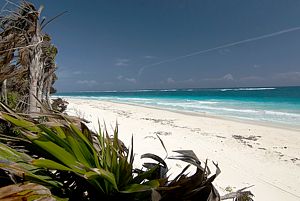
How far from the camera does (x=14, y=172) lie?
1.30 meters

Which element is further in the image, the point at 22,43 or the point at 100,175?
the point at 22,43

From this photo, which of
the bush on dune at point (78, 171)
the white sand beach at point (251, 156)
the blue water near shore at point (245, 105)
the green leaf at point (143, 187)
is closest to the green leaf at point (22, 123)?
the bush on dune at point (78, 171)

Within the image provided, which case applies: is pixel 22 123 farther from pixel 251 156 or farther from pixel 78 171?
pixel 251 156

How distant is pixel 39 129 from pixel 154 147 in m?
6.06

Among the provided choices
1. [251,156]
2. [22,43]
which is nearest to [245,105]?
[251,156]

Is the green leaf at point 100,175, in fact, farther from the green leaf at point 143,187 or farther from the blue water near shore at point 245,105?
the blue water near shore at point 245,105

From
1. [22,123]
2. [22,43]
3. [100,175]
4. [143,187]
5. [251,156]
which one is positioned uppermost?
[22,43]

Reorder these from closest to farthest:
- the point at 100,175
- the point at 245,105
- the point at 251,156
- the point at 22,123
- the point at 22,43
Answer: the point at 100,175, the point at 22,123, the point at 22,43, the point at 251,156, the point at 245,105

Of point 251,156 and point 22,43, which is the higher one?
point 22,43

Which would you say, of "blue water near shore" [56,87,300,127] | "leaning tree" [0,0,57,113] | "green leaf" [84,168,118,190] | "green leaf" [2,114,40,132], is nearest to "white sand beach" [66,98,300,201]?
"leaning tree" [0,0,57,113]

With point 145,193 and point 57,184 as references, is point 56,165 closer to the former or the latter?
point 57,184

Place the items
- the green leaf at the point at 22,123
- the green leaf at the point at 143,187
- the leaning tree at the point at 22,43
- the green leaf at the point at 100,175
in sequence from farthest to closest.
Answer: the leaning tree at the point at 22,43 < the green leaf at the point at 22,123 < the green leaf at the point at 143,187 < the green leaf at the point at 100,175

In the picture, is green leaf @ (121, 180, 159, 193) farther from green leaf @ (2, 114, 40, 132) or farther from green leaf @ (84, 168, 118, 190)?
green leaf @ (2, 114, 40, 132)

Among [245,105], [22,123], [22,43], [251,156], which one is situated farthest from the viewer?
[245,105]
